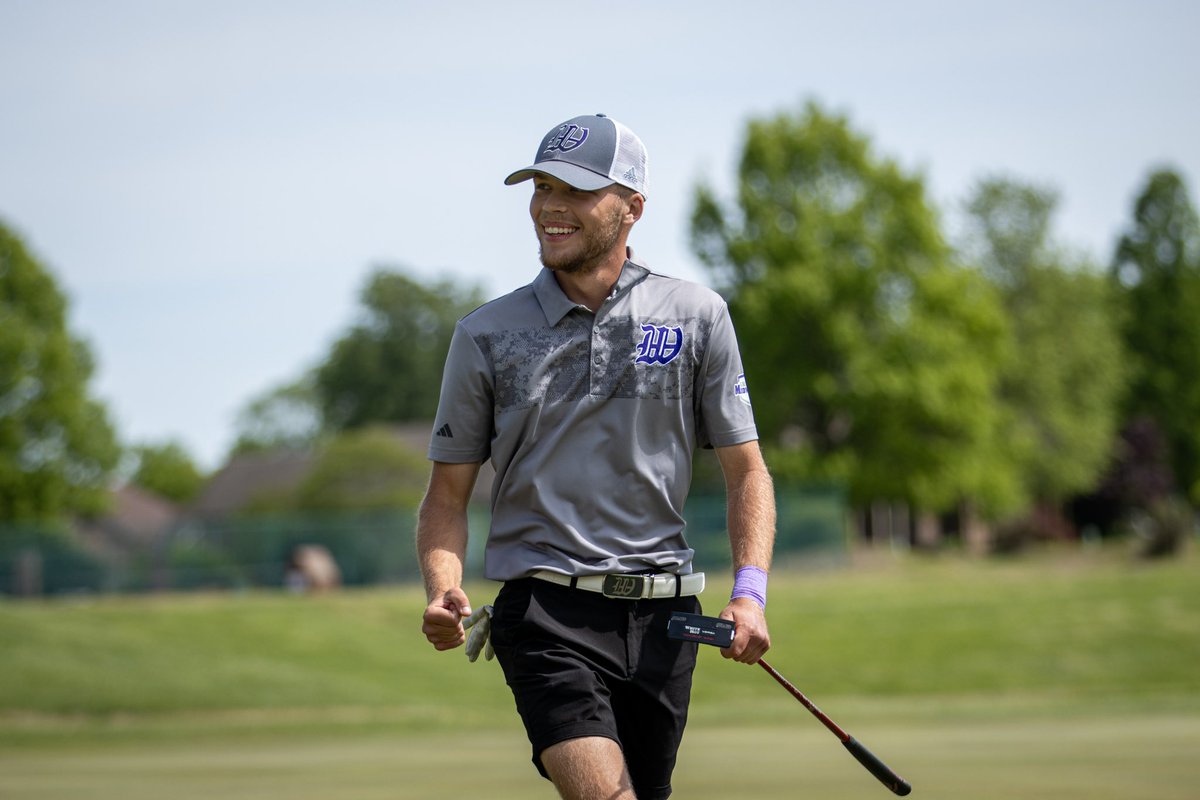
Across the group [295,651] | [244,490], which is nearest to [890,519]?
[244,490]

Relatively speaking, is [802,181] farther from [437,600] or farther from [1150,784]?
[437,600]

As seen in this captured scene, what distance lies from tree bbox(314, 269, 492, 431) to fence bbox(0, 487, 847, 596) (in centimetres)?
4769

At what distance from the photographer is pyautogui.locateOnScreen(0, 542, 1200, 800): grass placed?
10.7 metres

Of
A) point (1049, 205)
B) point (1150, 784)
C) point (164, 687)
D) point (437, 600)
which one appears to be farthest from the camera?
point (1049, 205)

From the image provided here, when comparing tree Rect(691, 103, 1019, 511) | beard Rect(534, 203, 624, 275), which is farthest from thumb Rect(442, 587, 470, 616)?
tree Rect(691, 103, 1019, 511)

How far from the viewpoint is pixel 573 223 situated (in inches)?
190

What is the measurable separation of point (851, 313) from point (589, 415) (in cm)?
5017

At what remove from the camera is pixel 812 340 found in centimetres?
5462

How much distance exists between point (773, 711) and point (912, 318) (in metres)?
36.5

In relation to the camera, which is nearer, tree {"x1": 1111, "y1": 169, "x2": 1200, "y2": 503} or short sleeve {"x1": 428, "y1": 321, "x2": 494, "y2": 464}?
short sleeve {"x1": 428, "y1": 321, "x2": 494, "y2": 464}

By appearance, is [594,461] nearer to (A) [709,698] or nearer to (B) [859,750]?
(B) [859,750]

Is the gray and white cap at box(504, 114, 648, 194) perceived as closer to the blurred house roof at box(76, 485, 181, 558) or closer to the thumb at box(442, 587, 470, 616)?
the thumb at box(442, 587, 470, 616)

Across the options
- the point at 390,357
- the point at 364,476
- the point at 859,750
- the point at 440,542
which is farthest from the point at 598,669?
the point at 390,357

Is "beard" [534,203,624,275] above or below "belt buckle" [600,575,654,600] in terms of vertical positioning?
above
